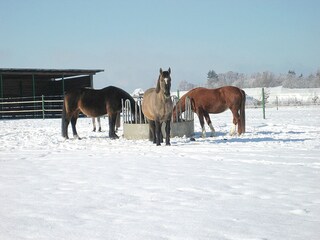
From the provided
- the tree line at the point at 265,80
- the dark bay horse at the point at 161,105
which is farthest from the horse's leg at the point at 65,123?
the tree line at the point at 265,80

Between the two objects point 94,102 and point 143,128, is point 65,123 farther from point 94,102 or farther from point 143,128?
point 143,128

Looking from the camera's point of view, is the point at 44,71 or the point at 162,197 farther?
the point at 44,71

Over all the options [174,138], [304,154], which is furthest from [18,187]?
[174,138]

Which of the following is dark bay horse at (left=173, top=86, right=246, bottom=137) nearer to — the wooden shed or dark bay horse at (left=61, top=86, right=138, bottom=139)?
dark bay horse at (left=61, top=86, right=138, bottom=139)

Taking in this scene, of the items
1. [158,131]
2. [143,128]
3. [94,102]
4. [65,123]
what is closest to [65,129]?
[65,123]

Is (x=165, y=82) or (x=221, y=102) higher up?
(x=165, y=82)

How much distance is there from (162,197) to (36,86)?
30.7 metres

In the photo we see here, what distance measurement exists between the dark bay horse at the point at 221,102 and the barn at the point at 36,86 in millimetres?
17284

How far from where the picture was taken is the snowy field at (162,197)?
2.48 metres

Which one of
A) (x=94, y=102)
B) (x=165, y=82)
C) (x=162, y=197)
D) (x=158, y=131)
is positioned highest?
(x=165, y=82)

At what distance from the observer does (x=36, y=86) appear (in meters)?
32.2

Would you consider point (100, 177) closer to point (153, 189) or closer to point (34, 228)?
point (153, 189)

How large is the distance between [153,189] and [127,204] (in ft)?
2.06

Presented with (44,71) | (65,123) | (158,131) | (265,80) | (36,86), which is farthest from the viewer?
(265,80)
